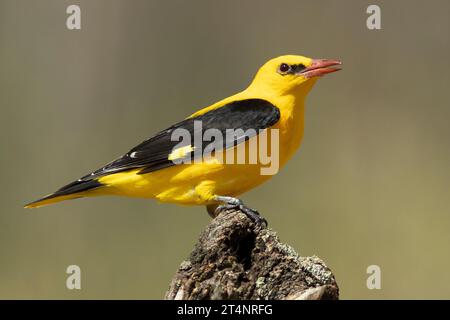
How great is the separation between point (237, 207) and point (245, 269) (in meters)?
0.73

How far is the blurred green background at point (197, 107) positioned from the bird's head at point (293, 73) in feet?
7.15

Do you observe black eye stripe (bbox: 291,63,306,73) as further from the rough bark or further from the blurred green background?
the blurred green background

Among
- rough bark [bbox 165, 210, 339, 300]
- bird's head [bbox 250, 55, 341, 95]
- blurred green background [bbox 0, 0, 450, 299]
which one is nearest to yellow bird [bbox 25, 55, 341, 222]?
bird's head [bbox 250, 55, 341, 95]

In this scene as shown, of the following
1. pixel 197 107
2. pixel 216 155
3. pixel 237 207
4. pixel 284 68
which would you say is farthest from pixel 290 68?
pixel 197 107

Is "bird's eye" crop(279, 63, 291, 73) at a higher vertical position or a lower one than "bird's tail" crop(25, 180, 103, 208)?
higher

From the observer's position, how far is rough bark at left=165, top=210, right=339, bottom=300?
4.12 m

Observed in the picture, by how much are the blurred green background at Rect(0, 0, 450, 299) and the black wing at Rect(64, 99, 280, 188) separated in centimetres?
216

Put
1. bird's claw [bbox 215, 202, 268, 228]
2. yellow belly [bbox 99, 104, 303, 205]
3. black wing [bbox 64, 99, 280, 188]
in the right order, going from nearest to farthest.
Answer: bird's claw [bbox 215, 202, 268, 228] < yellow belly [bbox 99, 104, 303, 205] < black wing [bbox 64, 99, 280, 188]

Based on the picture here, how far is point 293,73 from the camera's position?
19.3 ft

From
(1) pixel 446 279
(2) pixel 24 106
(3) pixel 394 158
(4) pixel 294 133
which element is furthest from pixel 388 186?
(2) pixel 24 106

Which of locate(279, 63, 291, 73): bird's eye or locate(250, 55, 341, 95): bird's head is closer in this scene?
locate(250, 55, 341, 95): bird's head

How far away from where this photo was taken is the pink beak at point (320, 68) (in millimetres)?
5719

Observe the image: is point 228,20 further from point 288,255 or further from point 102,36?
point 288,255

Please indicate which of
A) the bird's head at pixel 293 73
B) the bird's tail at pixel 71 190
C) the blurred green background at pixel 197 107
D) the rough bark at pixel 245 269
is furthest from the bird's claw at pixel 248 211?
the blurred green background at pixel 197 107
